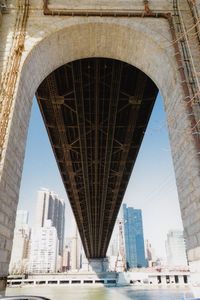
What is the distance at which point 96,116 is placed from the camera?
70.2 ft

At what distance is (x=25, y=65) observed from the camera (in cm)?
989

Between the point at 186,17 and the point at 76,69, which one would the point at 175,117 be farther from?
the point at 76,69

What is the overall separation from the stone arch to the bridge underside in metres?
3.91

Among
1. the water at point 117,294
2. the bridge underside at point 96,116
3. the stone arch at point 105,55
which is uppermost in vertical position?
the bridge underside at point 96,116

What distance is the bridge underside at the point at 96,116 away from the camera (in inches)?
663

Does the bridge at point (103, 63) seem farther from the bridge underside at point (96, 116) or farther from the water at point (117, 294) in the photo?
the water at point (117, 294)

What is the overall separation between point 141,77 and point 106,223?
5033 cm

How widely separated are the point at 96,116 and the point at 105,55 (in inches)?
355

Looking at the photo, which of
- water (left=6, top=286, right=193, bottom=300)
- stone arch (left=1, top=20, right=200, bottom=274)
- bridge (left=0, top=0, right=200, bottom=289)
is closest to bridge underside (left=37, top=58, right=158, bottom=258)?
bridge (left=0, top=0, right=200, bottom=289)

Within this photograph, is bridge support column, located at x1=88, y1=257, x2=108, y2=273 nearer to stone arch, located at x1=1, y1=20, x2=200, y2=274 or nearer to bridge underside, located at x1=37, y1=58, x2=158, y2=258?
bridge underside, located at x1=37, y1=58, x2=158, y2=258

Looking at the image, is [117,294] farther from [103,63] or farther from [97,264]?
[103,63]

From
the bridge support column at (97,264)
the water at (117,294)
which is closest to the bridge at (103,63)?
the water at (117,294)

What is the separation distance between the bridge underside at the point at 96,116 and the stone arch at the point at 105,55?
3.91m

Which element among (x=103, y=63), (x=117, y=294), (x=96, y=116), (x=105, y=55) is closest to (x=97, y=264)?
(x=117, y=294)
